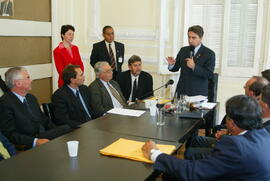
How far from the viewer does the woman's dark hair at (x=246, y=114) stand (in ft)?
5.36

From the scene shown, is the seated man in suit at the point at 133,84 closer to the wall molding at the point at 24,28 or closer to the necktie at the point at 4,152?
the wall molding at the point at 24,28

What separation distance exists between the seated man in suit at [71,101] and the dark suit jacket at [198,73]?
1.19 meters

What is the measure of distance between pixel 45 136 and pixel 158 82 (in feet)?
10.0

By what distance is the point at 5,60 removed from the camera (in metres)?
4.79

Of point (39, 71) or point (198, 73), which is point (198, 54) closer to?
point (198, 73)

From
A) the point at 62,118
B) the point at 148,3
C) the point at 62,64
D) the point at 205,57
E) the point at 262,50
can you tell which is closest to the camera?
the point at 62,118

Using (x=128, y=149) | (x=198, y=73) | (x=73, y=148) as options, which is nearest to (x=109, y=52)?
(x=198, y=73)

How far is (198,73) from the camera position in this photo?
363 centimetres

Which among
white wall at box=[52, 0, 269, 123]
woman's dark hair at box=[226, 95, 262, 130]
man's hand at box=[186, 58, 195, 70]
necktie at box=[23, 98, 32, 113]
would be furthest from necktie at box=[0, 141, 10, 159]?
white wall at box=[52, 0, 269, 123]

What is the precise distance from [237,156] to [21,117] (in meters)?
1.90

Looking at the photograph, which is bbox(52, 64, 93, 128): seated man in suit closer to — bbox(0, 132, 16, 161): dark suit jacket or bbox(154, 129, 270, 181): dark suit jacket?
bbox(0, 132, 16, 161): dark suit jacket

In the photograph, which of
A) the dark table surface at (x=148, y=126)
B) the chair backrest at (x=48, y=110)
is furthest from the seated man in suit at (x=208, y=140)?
the chair backrest at (x=48, y=110)

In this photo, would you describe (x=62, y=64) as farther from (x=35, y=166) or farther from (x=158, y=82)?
(x=35, y=166)

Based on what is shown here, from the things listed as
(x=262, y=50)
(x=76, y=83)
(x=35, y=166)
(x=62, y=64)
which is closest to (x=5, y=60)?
(x=62, y=64)
